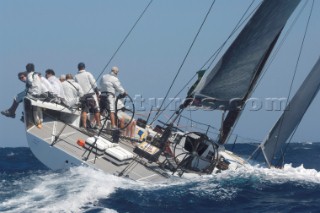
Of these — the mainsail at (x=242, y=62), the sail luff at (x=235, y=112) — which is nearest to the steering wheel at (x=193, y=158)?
the sail luff at (x=235, y=112)

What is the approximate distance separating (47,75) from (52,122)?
1585 mm

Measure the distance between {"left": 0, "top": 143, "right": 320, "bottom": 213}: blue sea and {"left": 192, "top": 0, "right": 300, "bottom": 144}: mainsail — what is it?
200cm

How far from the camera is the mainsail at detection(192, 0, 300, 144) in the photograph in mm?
14711

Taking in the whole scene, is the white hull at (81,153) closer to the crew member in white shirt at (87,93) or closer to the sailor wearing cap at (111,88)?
the crew member in white shirt at (87,93)

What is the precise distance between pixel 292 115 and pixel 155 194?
543cm

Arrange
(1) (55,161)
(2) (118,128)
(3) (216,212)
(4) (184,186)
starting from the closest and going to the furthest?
(3) (216,212) → (4) (184,186) → (1) (55,161) → (2) (118,128)

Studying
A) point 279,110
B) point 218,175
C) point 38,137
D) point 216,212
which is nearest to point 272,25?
point 279,110

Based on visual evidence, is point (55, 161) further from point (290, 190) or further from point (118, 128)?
point (290, 190)

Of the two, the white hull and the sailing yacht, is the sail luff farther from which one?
the white hull

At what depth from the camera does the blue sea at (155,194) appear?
439 inches

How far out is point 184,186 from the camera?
12.9m

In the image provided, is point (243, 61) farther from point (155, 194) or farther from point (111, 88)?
point (155, 194)

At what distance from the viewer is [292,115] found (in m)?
15.6

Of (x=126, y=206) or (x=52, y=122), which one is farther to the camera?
(x=52, y=122)
